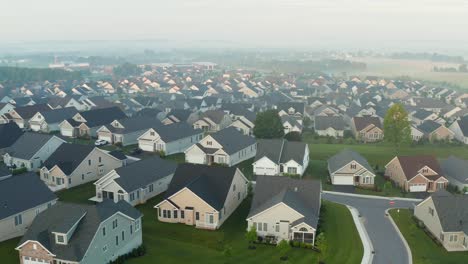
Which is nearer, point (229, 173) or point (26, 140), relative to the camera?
point (229, 173)

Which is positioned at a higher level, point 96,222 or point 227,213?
point 96,222

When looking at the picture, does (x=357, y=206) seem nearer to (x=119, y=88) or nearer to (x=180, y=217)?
(x=180, y=217)

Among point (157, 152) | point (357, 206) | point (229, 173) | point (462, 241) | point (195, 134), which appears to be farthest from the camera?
point (195, 134)

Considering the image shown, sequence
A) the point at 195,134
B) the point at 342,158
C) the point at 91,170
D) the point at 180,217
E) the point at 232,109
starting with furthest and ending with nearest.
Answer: the point at 232,109
the point at 195,134
the point at 342,158
the point at 91,170
the point at 180,217

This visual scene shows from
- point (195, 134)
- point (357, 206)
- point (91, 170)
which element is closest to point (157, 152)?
point (195, 134)
